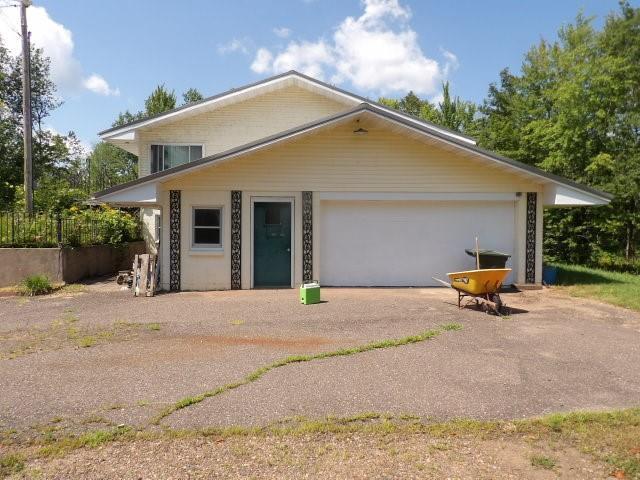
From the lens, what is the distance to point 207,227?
501 inches

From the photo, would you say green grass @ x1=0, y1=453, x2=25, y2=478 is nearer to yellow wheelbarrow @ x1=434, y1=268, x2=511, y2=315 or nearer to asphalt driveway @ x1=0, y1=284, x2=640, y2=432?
asphalt driveway @ x1=0, y1=284, x2=640, y2=432

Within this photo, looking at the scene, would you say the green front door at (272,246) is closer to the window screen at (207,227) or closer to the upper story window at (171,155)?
the window screen at (207,227)

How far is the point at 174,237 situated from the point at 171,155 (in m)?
4.97

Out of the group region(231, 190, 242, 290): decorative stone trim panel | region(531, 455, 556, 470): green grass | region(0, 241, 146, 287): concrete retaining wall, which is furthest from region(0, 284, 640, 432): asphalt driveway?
region(0, 241, 146, 287): concrete retaining wall

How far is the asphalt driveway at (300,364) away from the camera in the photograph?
472 cm

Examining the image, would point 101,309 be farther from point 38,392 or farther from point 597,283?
point 597,283

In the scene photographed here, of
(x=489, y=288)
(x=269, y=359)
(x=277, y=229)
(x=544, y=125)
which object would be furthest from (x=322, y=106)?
(x=544, y=125)

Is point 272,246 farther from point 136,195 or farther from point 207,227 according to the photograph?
point 136,195

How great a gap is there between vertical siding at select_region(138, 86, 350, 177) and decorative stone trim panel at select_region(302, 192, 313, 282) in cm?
467

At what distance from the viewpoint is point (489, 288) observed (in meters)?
9.44

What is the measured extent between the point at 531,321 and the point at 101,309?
8.84 metres

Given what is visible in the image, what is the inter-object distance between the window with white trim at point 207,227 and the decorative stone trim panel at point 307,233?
228cm

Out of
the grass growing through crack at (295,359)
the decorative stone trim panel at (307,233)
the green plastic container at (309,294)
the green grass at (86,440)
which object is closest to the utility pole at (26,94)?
the decorative stone trim panel at (307,233)

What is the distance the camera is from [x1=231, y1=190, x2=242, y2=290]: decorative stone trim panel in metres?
12.5
